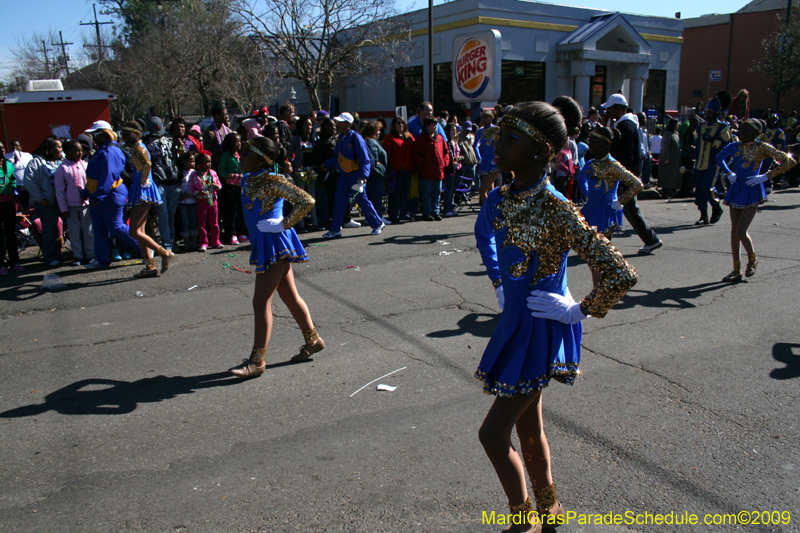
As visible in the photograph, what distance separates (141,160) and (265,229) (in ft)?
13.1

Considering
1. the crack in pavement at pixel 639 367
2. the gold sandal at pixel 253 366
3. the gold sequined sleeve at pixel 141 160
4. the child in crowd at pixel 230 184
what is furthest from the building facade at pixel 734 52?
the gold sandal at pixel 253 366

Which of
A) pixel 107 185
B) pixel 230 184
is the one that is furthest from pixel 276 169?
pixel 107 185

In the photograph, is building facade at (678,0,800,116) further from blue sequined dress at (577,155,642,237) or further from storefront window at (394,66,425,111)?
blue sequined dress at (577,155,642,237)

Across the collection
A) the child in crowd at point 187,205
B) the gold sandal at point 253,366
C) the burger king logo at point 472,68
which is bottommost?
the gold sandal at point 253,366

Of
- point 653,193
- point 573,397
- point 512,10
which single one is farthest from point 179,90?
point 573,397

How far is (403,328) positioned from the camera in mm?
5734

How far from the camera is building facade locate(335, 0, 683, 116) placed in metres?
26.4

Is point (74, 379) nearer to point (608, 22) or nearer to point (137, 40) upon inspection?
point (608, 22)

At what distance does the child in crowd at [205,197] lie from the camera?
30.2 ft

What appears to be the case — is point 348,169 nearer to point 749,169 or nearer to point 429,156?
point 429,156

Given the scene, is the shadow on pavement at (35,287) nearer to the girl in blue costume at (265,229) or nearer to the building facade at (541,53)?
the girl in blue costume at (265,229)

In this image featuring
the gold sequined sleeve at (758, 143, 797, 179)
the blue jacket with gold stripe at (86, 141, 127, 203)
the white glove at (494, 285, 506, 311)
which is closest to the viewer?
the white glove at (494, 285, 506, 311)

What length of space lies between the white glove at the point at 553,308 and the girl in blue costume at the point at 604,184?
439 centimetres

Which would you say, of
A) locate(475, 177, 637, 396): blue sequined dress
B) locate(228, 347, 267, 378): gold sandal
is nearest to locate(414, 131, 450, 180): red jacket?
locate(228, 347, 267, 378): gold sandal
